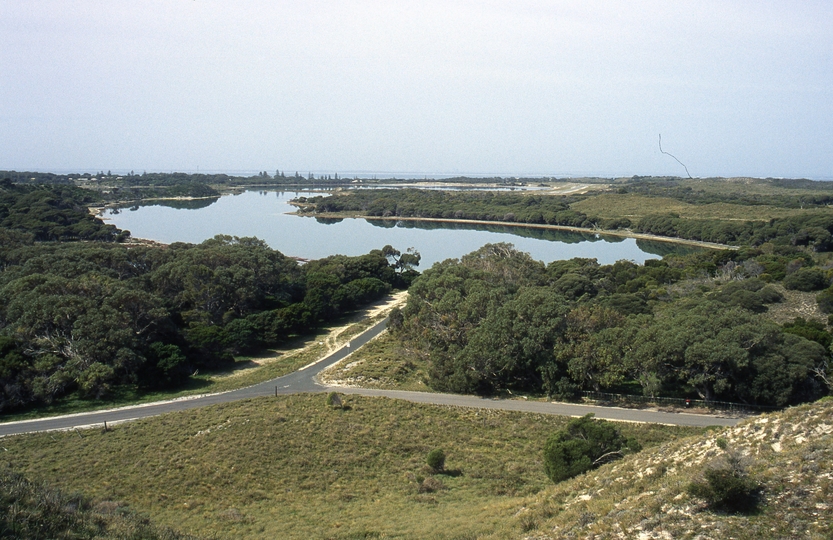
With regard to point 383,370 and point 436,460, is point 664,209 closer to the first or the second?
point 383,370

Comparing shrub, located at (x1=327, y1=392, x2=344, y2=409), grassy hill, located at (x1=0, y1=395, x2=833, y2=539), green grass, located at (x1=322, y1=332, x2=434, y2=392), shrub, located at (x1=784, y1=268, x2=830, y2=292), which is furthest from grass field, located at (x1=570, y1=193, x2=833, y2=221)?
grassy hill, located at (x1=0, y1=395, x2=833, y2=539)

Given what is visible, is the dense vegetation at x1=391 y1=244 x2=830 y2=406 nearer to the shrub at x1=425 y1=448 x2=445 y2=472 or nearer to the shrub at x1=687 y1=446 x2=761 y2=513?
the shrub at x1=425 y1=448 x2=445 y2=472

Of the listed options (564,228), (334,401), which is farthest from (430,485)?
(564,228)

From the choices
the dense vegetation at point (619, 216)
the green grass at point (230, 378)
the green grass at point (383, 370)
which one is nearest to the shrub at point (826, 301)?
the green grass at point (383, 370)

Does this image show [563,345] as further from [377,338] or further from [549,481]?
[377,338]

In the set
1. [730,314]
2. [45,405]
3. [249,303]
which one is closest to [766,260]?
[730,314]
